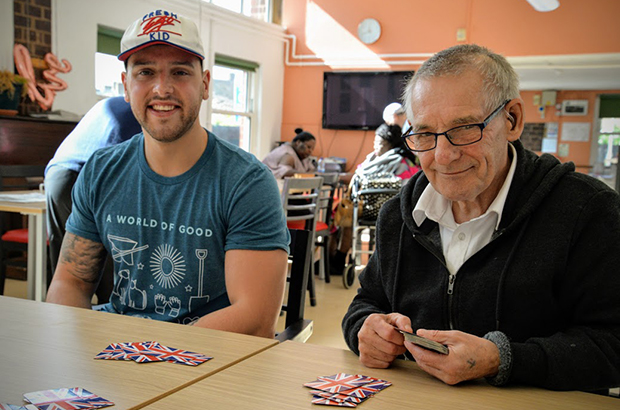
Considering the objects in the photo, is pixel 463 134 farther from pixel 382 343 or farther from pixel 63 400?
pixel 63 400

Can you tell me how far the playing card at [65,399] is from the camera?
843mm

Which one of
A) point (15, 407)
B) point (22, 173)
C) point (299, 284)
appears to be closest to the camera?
point (15, 407)

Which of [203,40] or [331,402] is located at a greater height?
[203,40]

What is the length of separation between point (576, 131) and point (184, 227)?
852cm

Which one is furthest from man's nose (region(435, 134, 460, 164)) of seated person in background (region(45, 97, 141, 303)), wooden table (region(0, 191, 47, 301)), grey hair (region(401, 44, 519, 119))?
wooden table (region(0, 191, 47, 301))

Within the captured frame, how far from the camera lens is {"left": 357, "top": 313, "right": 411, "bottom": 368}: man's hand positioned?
1086mm

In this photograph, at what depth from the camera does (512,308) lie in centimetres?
120

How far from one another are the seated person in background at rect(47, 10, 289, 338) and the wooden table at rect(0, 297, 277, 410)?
10.6 inches

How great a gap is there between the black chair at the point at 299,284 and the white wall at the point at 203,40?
4.84 meters

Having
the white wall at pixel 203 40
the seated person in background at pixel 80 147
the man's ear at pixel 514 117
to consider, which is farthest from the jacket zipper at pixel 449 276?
the white wall at pixel 203 40

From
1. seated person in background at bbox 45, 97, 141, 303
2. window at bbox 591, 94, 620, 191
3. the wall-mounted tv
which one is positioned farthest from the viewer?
window at bbox 591, 94, 620, 191

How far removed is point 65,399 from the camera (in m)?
0.87

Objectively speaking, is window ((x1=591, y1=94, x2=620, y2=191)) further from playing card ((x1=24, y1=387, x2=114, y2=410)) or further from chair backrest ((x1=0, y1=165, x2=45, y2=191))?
playing card ((x1=24, y1=387, x2=114, y2=410))

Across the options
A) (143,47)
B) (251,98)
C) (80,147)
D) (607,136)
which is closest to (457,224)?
(143,47)
